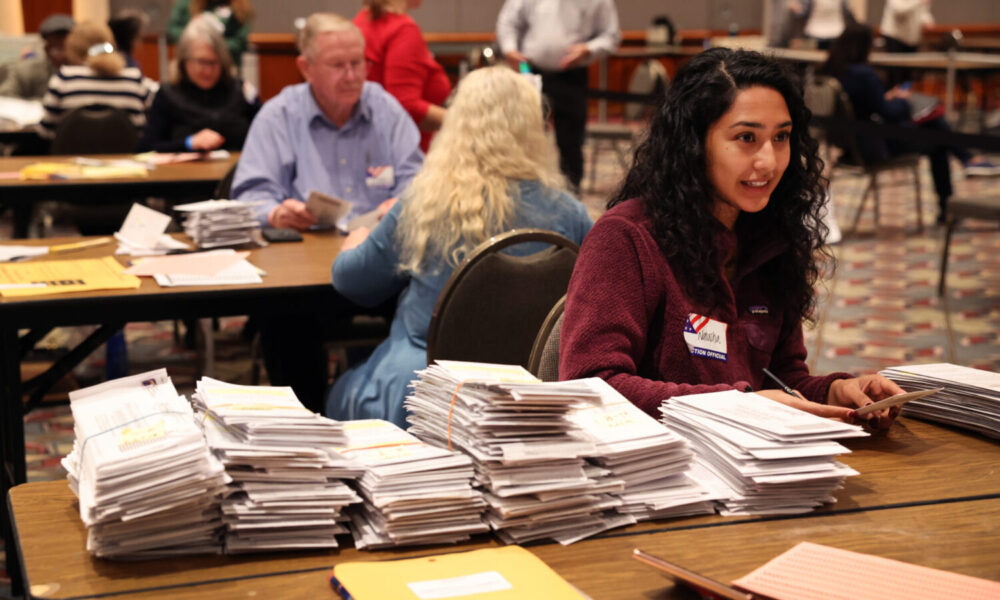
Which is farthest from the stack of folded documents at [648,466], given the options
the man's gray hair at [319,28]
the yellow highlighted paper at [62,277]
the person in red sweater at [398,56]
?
the person in red sweater at [398,56]

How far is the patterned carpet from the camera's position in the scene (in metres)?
4.38

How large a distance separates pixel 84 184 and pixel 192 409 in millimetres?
3140

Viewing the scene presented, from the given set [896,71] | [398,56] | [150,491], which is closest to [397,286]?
[150,491]

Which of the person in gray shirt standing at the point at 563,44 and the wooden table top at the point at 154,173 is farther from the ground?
the person in gray shirt standing at the point at 563,44

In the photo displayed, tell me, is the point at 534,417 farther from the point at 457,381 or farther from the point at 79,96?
the point at 79,96

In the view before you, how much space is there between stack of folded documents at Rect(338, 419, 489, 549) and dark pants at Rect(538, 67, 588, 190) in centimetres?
595

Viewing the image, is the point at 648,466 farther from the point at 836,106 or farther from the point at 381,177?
the point at 836,106

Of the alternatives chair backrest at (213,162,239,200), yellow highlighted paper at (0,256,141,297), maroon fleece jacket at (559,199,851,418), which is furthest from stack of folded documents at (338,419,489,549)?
chair backrest at (213,162,239,200)

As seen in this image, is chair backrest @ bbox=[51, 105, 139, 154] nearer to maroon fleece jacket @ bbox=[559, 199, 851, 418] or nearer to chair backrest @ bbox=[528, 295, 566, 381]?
chair backrest @ bbox=[528, 295, 566, 381]

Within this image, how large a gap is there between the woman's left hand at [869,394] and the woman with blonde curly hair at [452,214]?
100 centimetres

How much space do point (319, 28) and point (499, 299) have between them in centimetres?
173

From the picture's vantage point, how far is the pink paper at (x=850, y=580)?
1.14 m

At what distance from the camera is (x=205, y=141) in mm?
5098

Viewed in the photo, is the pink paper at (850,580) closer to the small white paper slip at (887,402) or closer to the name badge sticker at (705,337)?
the small white paper slip at (887,402)
